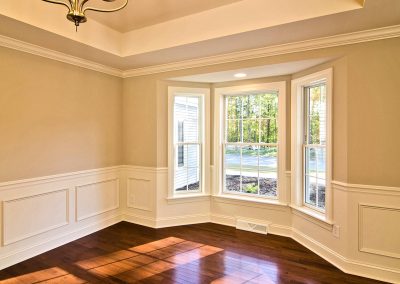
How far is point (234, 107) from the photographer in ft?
14.1

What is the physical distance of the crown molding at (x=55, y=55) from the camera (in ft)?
9.50

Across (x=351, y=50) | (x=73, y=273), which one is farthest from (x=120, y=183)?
(x=351, y=50)

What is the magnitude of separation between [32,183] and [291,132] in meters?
3.36

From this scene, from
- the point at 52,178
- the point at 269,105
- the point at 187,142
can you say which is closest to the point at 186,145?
the point at 187,142

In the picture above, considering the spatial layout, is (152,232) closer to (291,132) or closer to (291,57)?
(291,132)

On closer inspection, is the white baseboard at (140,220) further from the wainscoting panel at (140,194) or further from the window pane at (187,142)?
the window pane at (187,142)

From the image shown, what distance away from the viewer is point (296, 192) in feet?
12.0

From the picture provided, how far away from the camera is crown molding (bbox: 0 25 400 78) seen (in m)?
2.71

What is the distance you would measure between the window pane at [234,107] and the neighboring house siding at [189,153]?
1.78 feet

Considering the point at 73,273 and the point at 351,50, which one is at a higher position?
the point at 351,50

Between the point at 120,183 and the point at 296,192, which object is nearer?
the point at 296,192

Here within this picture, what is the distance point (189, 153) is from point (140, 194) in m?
1.03

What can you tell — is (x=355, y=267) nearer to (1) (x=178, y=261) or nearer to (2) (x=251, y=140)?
(1) (x=178, y=261)

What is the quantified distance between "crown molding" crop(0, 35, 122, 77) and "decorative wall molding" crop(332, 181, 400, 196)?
3535 mm
